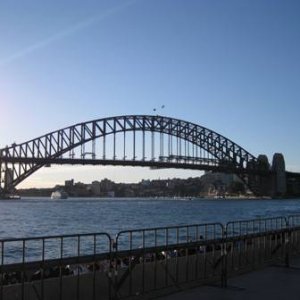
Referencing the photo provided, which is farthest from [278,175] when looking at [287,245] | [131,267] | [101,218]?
[131,267]

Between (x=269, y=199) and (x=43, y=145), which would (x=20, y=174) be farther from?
(x=269, y=199)

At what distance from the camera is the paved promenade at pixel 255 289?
10.7m

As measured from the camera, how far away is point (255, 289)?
37.6ft

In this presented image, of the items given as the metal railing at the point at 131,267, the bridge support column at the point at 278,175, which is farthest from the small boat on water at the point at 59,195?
the metal railing at the point at 131,267

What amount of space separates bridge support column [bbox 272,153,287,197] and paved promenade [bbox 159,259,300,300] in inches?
6147

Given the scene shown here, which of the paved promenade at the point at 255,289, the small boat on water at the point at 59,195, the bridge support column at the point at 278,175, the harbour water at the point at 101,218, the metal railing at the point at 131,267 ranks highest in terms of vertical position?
the bridge support column at the point at 278,175

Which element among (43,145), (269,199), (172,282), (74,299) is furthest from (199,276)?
(269,199)

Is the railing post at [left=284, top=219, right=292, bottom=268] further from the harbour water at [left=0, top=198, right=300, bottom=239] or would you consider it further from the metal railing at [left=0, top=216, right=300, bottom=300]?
the harbour water at [left=0, top=198, right=300, bottom=239]

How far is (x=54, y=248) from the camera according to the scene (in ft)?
79.4

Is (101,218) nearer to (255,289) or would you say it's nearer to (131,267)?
(255,289)

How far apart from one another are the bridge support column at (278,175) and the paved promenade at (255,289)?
512ft

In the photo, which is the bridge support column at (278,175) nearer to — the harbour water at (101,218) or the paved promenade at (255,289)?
the harbour water at (101,218)

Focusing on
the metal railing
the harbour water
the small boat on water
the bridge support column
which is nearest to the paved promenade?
the metal railing

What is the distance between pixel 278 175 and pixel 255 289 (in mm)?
160783
